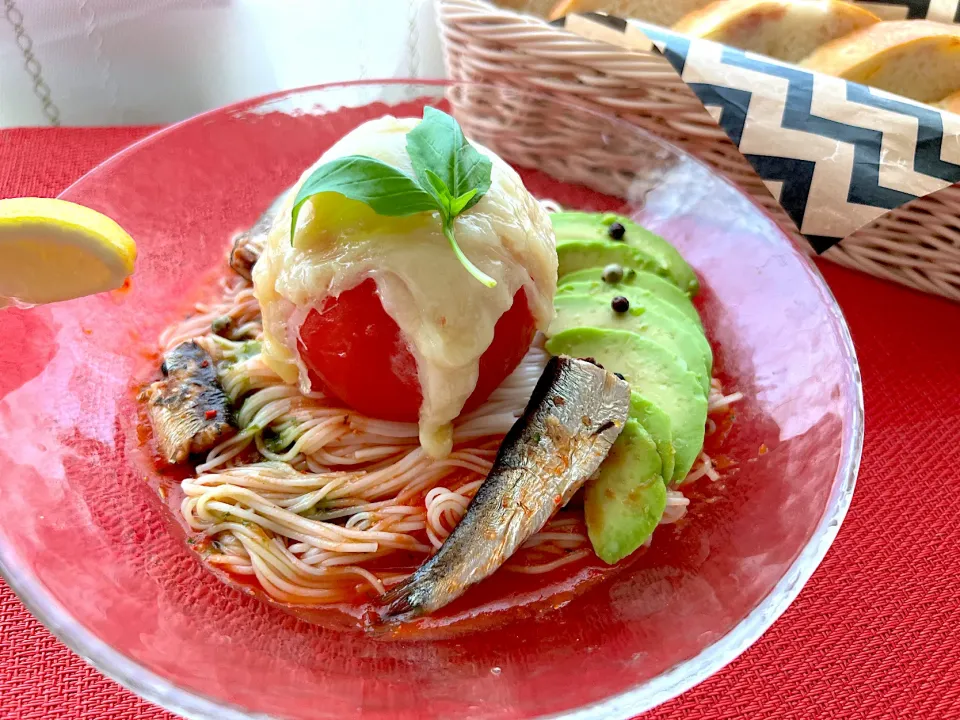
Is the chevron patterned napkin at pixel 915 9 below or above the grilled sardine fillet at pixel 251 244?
above

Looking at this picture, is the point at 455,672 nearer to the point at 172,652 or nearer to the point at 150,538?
the point at 172,652

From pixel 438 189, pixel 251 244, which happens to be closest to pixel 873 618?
pixel 438 189

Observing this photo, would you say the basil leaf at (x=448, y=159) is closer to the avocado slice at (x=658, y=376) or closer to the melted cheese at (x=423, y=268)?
the melted cheese at (x=423, y=268)

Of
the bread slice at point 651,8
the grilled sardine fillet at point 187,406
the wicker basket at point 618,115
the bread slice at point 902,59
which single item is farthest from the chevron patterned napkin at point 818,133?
the grilled sardine fillet at point 187,406

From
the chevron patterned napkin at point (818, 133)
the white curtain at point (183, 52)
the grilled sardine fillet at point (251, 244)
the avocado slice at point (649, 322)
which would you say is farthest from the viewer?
the white curtain at point (183, 52)

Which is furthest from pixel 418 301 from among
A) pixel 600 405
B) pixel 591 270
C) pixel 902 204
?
pixel 902 204

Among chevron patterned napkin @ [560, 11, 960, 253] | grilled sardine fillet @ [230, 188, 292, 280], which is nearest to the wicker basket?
chevron patterned napkin @ [560, 11, 960, 253]
